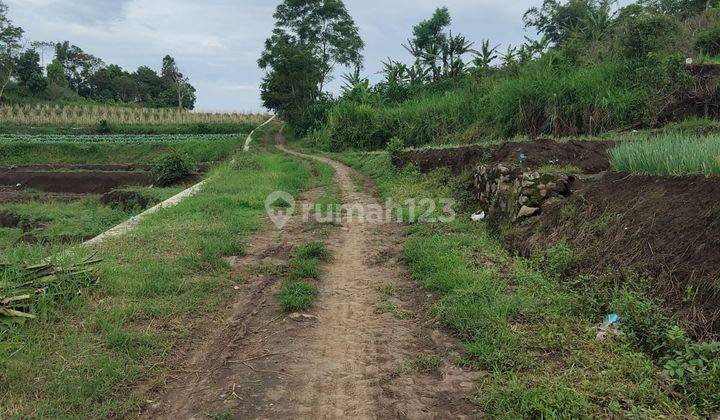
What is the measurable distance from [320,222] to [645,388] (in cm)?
656

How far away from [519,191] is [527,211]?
1.45 ft

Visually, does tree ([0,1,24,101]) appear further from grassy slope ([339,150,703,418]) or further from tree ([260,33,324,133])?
grassy slope ([339,150,703,418])

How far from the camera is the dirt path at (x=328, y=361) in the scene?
3.13 meters

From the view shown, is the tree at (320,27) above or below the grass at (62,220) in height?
above

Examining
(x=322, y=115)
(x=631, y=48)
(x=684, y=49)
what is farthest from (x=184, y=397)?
(x=322, y=115)

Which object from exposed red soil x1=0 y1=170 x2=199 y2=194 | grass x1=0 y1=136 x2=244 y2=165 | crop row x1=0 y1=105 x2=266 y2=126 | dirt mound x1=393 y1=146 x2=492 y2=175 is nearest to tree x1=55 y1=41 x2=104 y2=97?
crop row x1=0 y1=105 x2=266 y2=126

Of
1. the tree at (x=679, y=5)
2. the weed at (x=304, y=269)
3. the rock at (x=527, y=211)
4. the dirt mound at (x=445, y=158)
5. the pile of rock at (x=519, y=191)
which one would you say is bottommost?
the weed at (x=304, y=269)

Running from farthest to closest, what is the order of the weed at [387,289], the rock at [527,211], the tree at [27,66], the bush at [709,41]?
1. the tree at [27,66]
2. the bush at [709,41]
3. the rock at [527,211]
4. the weed at [387,289]

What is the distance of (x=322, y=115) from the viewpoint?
3538 cm

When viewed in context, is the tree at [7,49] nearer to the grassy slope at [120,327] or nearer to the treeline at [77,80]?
the treeline at [77,80]

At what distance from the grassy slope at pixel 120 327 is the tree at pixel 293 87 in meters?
30.6

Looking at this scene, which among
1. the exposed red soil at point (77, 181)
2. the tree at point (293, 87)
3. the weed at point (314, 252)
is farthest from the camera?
the tree at point (293, 87)

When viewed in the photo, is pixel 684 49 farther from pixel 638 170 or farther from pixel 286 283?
pixel 286 283

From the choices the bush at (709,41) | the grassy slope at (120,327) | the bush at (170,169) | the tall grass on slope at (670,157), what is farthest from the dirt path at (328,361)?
the bush at (709,41)
